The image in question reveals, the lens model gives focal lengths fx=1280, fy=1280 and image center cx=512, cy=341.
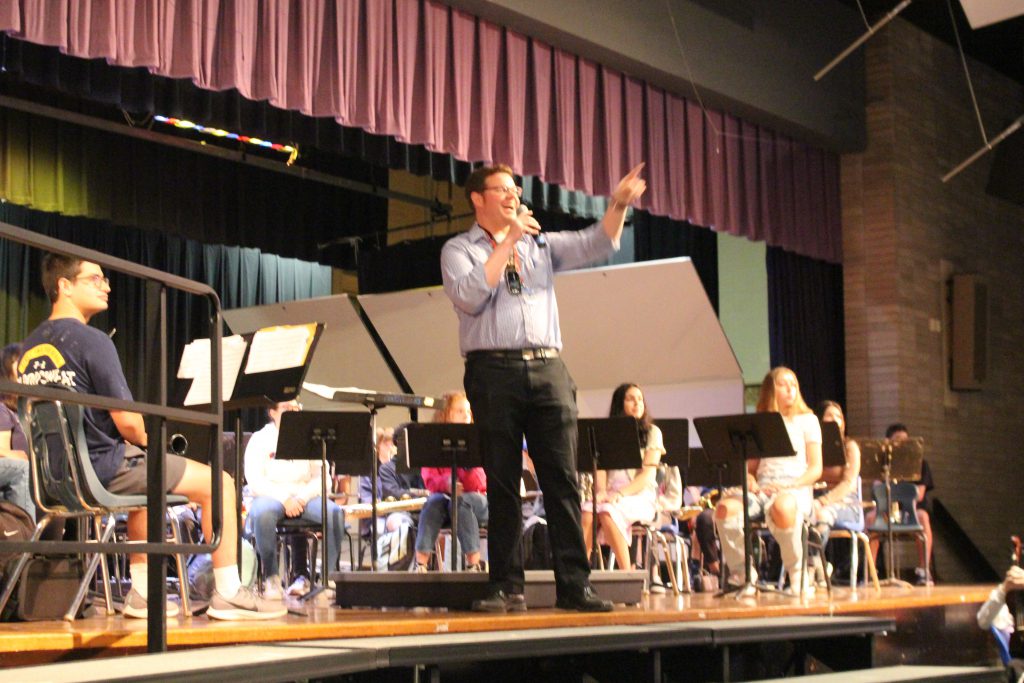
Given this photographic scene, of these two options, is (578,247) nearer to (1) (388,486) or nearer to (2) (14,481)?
(2) (14,481)

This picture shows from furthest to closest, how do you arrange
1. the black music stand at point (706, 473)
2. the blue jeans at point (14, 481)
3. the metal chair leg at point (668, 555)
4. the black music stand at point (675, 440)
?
the black music stand at point (706, 473) → the metal chair leg at point (668, 555) → the black music stand at point (675, 440) → the blue jeans at point (14, 481)

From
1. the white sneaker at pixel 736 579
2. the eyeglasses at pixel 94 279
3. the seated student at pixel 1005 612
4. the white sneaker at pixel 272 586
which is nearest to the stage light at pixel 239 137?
the white sneaker at pixel 272 586

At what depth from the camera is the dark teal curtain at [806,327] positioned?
11016 millimetres

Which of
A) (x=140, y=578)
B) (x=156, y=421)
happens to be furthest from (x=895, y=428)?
(x=156, y=421)

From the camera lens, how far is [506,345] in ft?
14.8

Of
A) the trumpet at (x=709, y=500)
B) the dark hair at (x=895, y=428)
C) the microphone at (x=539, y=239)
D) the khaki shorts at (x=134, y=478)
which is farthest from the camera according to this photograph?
the dark hair at (x=895, y=428)

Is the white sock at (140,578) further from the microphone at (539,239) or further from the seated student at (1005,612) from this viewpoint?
the seated student at (1005,612)

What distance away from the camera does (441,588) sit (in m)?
4.92

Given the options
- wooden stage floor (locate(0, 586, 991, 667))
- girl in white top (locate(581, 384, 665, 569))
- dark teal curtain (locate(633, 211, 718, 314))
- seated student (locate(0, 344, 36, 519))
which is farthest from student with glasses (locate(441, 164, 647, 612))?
dark teal curtain (locate(633, 211, 718, 314))

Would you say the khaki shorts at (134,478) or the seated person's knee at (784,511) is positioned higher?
the khaki shorts at (134,478)

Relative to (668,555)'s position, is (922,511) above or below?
above

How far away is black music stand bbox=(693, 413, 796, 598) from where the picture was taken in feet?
20.7

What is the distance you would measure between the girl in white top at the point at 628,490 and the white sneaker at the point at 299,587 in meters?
1.73

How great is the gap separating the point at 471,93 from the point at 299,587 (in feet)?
10.9
